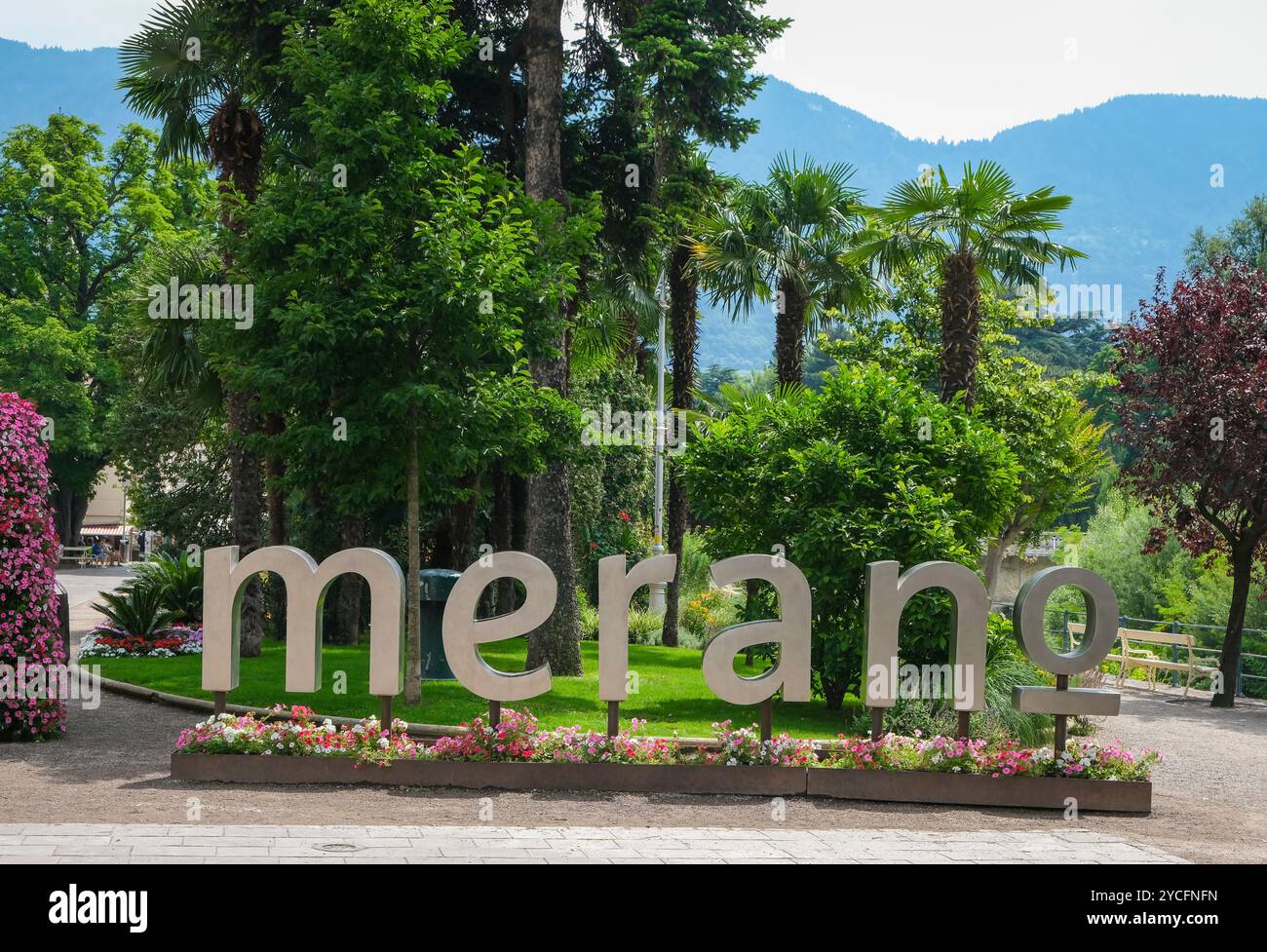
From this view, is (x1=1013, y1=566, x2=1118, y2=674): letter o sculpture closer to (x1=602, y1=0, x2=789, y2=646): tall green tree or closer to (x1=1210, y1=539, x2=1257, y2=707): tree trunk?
(x1=602, y1=0, x2=789, y2=646): tall green tree

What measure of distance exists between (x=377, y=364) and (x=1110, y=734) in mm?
10864

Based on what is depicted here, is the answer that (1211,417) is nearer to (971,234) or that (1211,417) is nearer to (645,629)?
(971,234)

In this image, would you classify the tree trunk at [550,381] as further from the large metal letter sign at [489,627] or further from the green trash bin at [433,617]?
the large metal letter sign at [489,627]

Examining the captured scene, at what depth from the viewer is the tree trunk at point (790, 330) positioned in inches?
910

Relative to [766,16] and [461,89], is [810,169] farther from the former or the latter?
[461,89]

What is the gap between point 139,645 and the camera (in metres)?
21.0

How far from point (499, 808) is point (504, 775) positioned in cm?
83

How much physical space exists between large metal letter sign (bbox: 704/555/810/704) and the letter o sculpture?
2002 mm

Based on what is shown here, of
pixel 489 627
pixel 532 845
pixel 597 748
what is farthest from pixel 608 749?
pixel 532 845

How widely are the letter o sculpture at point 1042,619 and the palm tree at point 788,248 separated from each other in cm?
1212

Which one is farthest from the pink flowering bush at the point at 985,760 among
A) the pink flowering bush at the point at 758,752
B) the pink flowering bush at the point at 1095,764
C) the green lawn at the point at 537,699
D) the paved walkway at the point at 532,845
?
the green lawn at the point at 537,699

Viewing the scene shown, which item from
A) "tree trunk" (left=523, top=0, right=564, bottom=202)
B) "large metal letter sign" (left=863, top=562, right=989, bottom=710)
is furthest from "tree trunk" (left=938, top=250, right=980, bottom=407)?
"large metal letter sign" (left=863, top=562, right=989, bottom=710)

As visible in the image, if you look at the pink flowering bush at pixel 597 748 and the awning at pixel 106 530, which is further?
the awning at pixel 106 530

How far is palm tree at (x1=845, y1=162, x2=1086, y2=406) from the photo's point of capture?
19.2 m
